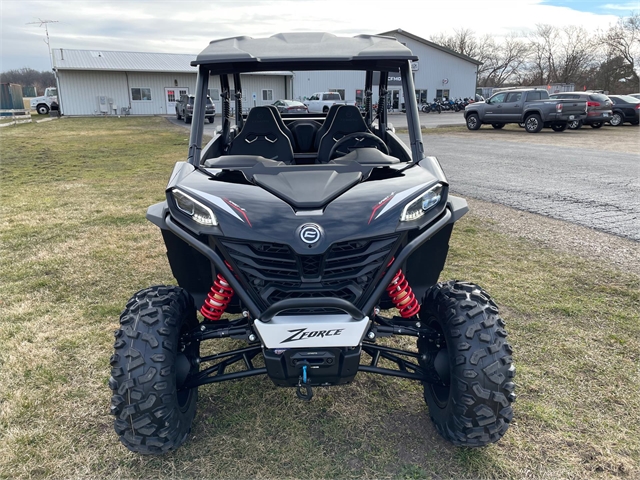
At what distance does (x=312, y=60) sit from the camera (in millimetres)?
2947

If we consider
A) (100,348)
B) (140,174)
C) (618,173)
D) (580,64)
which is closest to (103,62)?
(140,174)

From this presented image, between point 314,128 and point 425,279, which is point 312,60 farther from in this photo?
point 314,128

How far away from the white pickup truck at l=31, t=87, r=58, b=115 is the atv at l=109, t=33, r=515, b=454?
44.3 meters

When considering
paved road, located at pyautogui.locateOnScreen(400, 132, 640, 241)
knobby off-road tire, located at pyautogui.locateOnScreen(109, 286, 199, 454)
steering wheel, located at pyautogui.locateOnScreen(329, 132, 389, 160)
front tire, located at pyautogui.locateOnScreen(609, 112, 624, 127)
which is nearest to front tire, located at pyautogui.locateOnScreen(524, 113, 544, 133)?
paved road, located at pyautogui.locateOnScreen(400, 132, 640, 241)

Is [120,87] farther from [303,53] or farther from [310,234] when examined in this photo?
[310,234]

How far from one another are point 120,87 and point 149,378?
4337 cm

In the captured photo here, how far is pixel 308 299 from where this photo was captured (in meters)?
2.22

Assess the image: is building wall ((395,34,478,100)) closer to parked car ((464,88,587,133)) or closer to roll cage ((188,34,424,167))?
parked car ((464,88,587,133))

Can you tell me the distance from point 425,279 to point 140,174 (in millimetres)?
9489

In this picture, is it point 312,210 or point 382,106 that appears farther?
point 382,106

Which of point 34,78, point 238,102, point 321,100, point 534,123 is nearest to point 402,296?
point 238,102

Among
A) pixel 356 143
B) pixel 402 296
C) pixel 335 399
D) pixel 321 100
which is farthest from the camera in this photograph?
pixel 321 100

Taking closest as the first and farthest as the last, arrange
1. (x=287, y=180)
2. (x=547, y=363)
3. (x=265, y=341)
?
1. (x=265, y=341)
2. (x=287, y=180)
3. (x=547, y=363)

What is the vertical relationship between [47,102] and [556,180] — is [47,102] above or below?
above
